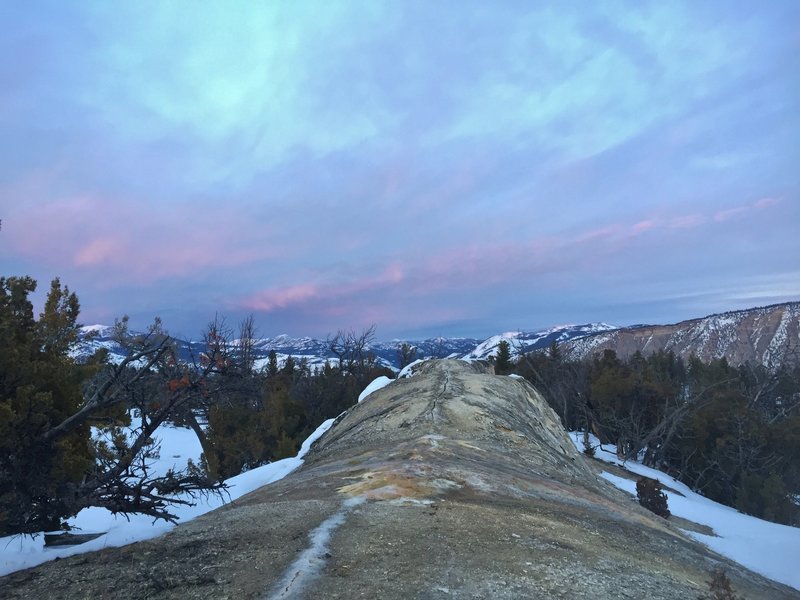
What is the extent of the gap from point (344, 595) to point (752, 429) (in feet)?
126

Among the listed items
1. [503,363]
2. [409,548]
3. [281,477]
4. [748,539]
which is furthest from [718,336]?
[409,548]

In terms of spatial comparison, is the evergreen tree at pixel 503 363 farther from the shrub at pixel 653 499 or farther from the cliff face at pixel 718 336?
the cliff face at pixel 718 336

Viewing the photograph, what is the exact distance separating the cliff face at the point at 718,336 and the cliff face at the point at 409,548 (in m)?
132

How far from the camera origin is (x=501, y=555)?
17.1 feet

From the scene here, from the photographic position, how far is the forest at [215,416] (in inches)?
241

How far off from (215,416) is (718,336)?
172 m

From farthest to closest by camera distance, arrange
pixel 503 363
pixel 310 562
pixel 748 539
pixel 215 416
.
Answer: pixel 503 363 → pixel 215 416 → pixel 748 539 → pixel 310 562

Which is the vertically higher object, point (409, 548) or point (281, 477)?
point (409, 548)

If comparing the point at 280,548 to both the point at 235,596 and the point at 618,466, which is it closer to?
the point at 235,596

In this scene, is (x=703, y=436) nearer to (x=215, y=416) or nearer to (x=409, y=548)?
(x=215, y=416)

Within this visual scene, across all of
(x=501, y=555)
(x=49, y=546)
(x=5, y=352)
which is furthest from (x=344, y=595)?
(x=5, y=352)

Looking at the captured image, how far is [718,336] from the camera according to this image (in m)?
160

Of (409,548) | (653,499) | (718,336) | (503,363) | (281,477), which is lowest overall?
(718,336)

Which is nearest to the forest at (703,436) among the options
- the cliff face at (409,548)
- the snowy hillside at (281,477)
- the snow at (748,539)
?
the snowy hillside at (281,477)
